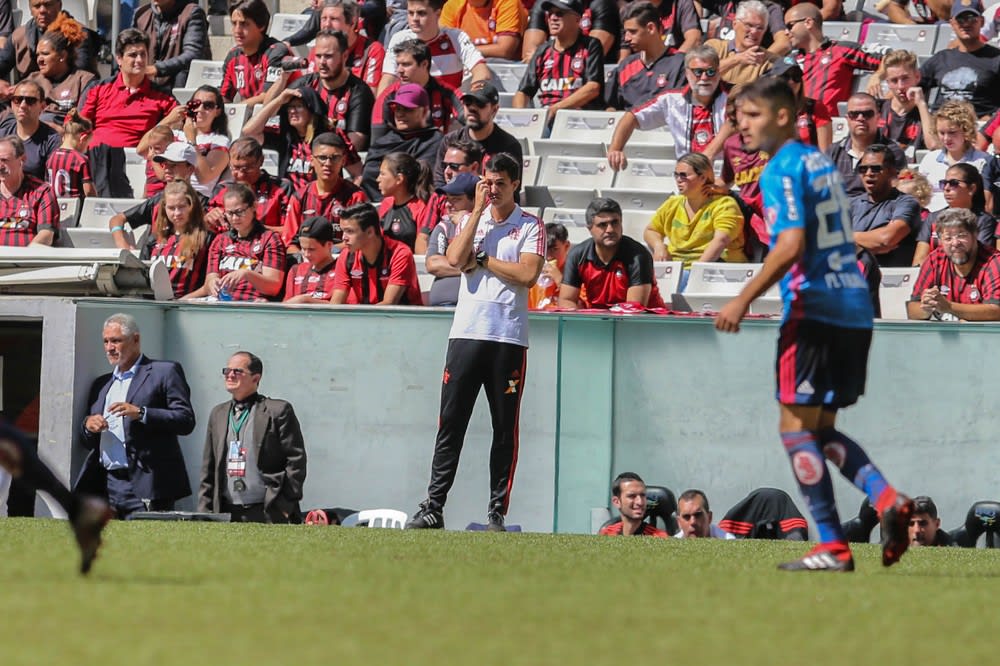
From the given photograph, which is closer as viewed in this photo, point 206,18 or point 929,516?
point 929,516

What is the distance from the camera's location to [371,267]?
10.9 meters

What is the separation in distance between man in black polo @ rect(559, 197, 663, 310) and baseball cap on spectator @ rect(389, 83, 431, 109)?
2.63 m

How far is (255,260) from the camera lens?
11570mm

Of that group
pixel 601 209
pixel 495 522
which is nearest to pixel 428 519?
pixel 495 522

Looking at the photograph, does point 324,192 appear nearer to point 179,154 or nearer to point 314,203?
point 314,203

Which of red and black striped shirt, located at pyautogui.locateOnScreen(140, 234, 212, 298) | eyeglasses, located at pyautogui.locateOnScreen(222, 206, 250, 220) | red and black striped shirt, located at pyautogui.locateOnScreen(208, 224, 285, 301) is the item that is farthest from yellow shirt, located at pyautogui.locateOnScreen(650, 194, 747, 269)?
red and black striped shirt, located at pyautogui.locateOnScreen(140, 234, 212, 298)

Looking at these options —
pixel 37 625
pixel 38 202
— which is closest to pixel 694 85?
pixel 38 202

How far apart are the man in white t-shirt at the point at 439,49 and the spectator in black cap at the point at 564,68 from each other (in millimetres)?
461

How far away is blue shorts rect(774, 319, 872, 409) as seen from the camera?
5.97 meters

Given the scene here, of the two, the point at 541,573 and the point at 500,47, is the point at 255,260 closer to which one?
the point at 500,47

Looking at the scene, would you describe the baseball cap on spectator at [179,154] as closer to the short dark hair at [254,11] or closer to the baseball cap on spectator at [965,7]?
the short dark hair at [254,11]

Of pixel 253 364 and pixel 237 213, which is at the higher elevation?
pixel 237 213

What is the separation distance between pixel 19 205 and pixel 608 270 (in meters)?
5.16

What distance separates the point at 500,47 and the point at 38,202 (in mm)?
4776
